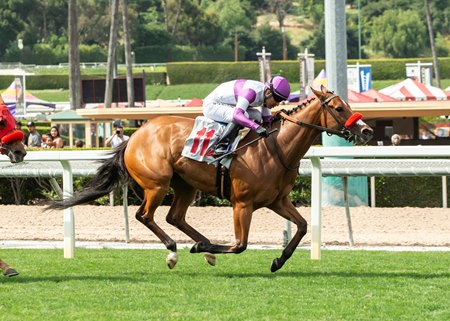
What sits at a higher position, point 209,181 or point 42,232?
point 209,181

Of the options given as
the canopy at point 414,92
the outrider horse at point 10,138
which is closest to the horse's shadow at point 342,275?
A: the outrider horse at point 10,138

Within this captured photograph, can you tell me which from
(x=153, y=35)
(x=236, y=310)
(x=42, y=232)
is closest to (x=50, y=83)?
(x=153, y=35)

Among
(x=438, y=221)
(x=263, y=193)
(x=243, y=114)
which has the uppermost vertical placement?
(x=243, y=114)

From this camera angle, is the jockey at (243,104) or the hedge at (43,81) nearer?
the jockey at (243,104)

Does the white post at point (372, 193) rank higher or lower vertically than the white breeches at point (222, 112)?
lower

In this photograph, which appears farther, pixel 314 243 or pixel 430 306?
pixel 314 243

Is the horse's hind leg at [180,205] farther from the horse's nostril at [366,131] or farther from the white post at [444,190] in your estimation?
the white post at [444,190]

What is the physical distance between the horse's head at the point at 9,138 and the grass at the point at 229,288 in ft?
2.97

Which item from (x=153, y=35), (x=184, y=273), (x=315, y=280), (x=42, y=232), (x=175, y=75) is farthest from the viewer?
(x=153, y=35)

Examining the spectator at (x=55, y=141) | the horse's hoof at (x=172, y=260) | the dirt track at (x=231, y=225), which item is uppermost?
the spectator at (x=55, y=141)

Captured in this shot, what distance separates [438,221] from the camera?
13.7m

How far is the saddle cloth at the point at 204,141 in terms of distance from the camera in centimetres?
891

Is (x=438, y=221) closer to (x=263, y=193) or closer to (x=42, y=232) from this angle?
(x=42, y=232)

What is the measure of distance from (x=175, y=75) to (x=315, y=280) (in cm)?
8109
